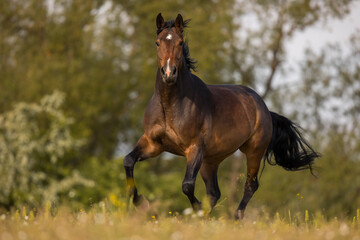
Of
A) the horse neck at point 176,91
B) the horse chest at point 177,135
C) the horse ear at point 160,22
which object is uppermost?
the horse ear at point 160,22

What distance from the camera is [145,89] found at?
105ft

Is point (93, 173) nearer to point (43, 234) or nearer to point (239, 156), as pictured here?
point (239, 156)

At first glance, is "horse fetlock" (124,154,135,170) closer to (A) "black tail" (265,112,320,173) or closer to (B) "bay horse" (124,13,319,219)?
(B) "bay horse" (124,13,319,219)

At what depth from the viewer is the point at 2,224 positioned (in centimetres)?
458

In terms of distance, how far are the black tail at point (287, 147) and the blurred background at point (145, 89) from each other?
649 inches

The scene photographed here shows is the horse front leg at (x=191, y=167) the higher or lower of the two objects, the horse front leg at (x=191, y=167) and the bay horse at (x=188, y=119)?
the lower

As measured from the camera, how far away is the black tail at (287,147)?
9180 millimetres

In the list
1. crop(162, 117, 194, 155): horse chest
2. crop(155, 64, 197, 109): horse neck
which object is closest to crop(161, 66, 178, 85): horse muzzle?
crop(155, 64, 197, 109): horse neck

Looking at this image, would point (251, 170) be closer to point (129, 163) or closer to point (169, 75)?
point (129, 163)

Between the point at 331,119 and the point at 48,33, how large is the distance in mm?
16234

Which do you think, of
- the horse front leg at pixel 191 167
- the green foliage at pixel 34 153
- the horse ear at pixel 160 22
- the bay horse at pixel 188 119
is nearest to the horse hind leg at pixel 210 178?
the bay horse at pixel 188 119

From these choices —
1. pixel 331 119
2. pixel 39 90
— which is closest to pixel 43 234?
pixel 39 90

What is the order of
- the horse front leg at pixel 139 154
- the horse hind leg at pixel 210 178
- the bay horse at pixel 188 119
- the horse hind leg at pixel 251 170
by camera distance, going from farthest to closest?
the horse hind leg at pixel 251 170 → the horse hind leg at pixel 210 178 → the horse front leg at pixel 139 154 → the bay horse at pixel 188 119

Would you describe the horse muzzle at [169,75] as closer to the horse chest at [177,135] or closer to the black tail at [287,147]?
the horse chest at [177,135]
